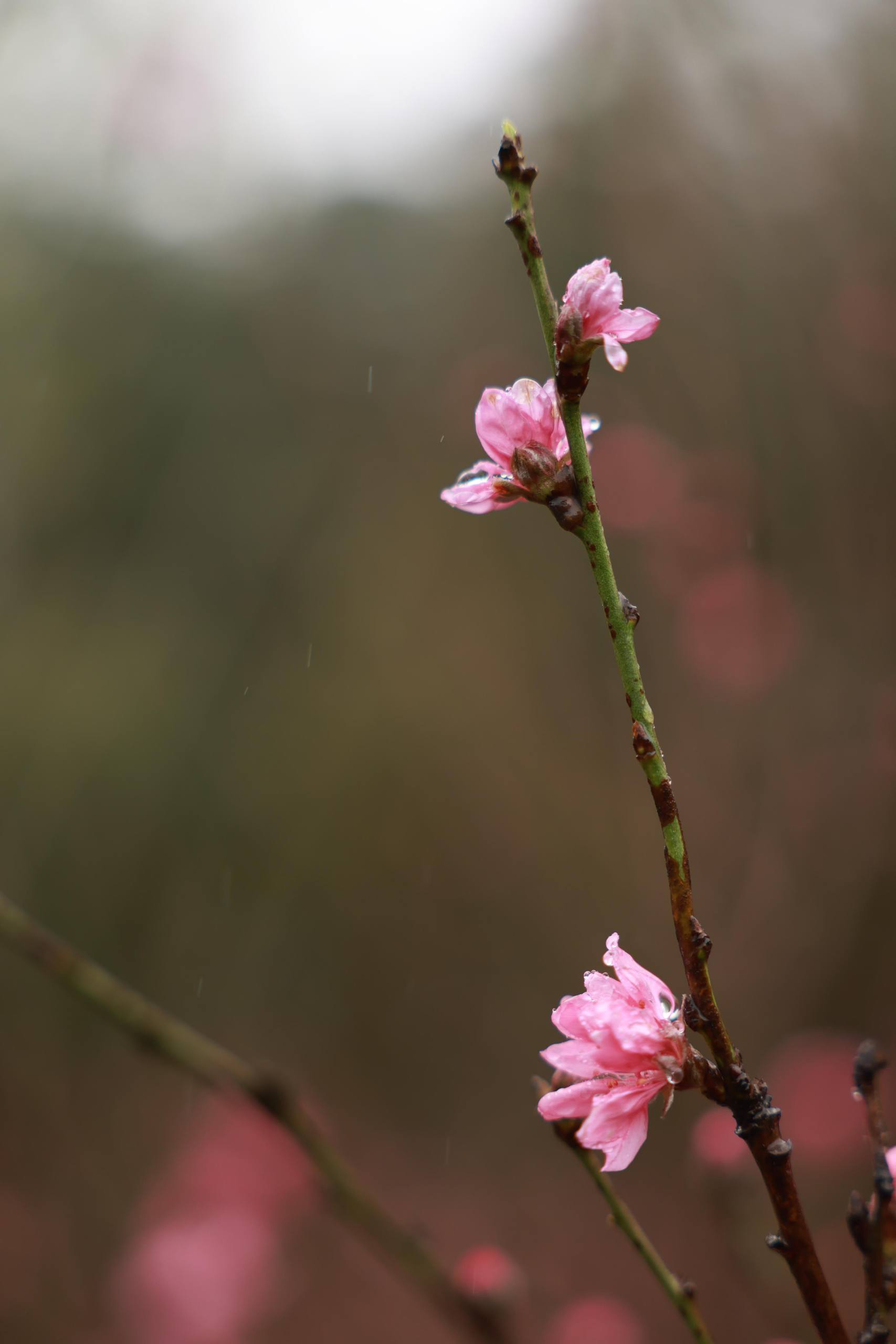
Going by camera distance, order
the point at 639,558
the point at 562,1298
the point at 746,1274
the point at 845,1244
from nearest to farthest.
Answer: the point at 746,1274
the point at 845,1244
the point at 562,1298
the point at 639,558

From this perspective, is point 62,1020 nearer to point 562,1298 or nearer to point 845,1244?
point 562,1298

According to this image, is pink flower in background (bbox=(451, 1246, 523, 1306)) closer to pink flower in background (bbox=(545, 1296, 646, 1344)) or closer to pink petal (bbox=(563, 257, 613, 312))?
pink petal (bbox=(563, 257, 613, 312))

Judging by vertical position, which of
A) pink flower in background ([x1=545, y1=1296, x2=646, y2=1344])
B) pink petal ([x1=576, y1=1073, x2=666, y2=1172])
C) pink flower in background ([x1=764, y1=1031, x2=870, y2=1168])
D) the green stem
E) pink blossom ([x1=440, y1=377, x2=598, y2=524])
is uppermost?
pink blossom ([x1=440, y1=377, x2=598, y2=524])

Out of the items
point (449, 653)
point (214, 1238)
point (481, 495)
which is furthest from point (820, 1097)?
point (481, 495)

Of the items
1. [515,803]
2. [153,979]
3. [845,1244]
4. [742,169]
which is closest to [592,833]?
[515,803]

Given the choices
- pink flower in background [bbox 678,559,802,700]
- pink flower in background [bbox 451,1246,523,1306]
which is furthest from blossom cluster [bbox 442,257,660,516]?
pink flower in background [bbox 678,559,802,700]

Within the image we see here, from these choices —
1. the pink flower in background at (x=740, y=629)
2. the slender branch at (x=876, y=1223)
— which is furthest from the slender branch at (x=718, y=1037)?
the pink flower in background at (x=740, y=629)
